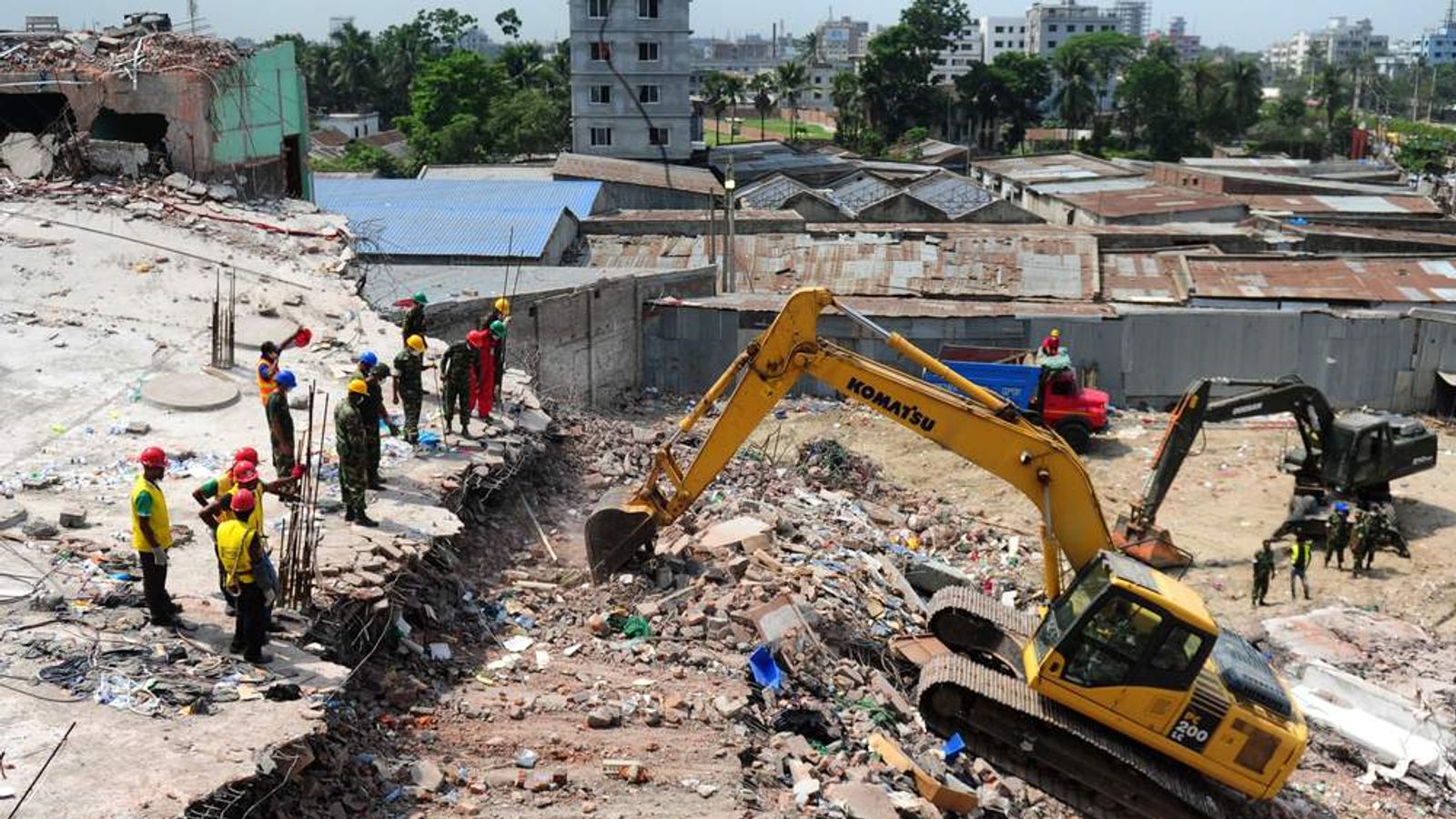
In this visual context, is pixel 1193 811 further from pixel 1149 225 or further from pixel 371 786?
pixel 1149 225

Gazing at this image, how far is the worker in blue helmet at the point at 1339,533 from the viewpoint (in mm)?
14273

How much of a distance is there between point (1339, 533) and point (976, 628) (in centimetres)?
634

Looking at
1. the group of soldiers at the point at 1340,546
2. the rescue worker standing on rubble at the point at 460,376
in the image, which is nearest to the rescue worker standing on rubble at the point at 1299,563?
the group of soldiers at the point at 1340,546

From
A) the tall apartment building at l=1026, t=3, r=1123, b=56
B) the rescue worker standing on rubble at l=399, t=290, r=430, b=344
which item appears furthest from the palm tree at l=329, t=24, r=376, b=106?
the tall apartment building at l=1026, t=3, r=1123, b=56

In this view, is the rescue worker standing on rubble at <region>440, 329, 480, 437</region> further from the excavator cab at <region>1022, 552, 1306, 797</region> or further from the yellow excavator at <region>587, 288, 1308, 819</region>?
the excavator cab at <region>1022, 552, 1306, 797</region>

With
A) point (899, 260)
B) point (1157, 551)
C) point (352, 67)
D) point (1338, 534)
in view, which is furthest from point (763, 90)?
point (1338, 534)

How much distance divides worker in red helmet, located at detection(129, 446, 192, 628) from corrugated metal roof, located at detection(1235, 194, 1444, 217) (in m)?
34.1

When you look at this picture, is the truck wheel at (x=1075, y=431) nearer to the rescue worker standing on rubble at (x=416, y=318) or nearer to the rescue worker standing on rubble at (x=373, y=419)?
the rescue worker standing on rubble at (x=416, y=318)

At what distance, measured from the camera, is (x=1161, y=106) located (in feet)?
208

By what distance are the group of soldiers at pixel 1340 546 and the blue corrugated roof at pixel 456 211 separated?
13.9 meters

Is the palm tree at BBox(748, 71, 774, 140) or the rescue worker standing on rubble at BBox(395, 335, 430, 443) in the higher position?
the palm tree at BBox(748, 71, 774, 140)

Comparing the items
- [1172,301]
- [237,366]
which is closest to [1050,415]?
[1172,301]

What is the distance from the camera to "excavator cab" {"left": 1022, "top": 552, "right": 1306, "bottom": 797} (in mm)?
8539

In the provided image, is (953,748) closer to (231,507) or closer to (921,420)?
(921,420)
